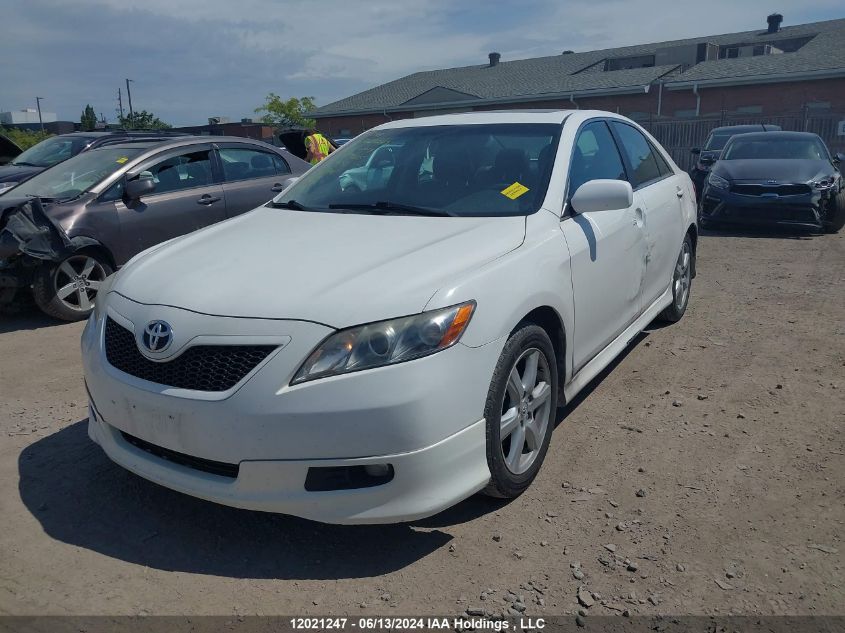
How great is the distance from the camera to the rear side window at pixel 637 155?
4758 mm

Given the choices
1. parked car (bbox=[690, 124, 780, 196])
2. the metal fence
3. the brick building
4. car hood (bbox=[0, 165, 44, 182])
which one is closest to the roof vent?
the brick building

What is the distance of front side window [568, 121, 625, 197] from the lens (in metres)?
3.88

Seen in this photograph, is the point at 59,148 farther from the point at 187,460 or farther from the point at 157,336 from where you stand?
the point at 187,460

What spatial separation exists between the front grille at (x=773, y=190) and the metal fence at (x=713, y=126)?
38.9 feet

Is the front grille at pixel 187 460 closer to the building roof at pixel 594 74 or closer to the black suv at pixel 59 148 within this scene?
the black suv at pixel 59 148

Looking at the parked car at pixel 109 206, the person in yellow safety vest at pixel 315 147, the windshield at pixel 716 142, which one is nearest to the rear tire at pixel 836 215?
the windshield at pixel 716 142

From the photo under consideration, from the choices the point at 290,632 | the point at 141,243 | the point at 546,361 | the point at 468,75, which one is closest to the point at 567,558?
the point at 546,361

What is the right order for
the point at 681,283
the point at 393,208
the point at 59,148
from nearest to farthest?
the point at 393,208 < the point at 681,283 < the point at 59,148

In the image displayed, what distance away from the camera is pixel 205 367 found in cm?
260

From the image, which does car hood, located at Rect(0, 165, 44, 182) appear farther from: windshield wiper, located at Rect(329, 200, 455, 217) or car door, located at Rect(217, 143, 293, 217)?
windshield wiper, located at Rect(329, 200, 455, 217)

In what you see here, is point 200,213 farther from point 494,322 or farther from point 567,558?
point 567,558

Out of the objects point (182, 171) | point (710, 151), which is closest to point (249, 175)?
point (182, 171)

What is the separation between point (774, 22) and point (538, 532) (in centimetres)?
3824

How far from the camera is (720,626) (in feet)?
7.78
